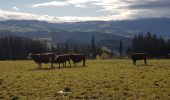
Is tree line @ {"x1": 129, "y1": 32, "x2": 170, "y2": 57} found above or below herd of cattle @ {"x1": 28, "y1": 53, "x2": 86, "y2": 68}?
below

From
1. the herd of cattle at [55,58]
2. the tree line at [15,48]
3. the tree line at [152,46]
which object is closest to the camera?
the herd of cattle at [55,58]

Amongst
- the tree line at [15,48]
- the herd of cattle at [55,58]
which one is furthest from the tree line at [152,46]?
the herd of cattle at [55,58]

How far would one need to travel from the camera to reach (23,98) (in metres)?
22.9

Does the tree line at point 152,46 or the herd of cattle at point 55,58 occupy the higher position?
the herd of cattle at point 55,58

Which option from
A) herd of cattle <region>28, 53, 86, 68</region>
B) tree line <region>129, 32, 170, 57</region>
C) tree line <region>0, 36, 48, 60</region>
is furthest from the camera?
tree line <region>0, 36, 48, 60</region>

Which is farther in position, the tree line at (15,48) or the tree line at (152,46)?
the tree line at (15,48)

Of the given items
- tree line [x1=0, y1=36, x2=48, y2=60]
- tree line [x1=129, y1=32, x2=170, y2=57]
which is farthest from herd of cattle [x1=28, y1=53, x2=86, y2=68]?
tree line [x1=0, y1=36, x2=48, y2=60]

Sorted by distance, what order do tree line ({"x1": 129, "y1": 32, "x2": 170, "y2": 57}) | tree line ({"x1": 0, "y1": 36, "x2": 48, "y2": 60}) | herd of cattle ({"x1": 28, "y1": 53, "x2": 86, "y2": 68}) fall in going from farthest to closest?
1. tree line ({"x1": 0, "y1": 36, "x2": 48, "y2": 60})
2. tree line ({"x1": 129, "y1": 32, "x2": 170, "y2": 57})
3. herd of cattle ({"x1": 28, "y1": 53, "x2": 86, "y2": 68})

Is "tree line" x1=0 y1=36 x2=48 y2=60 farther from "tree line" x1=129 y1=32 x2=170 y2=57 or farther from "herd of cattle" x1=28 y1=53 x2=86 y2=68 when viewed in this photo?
"herd of cattle" x1=28 y1=53 x2=86 y2=68

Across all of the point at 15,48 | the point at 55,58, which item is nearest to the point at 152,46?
the point at 15,48

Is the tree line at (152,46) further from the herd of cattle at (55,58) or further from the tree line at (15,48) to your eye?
the herd of cattle at (55,58)

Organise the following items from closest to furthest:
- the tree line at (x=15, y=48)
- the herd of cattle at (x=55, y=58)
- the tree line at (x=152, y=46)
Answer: the herd of cattle at (x=55, y=58) < the tree line at (x=152, y=46) < the tree line at (x=15, y=48)

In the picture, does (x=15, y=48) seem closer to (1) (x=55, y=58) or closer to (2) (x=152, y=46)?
(2) (x=152, y=46)

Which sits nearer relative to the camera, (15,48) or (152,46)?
(152,46)
